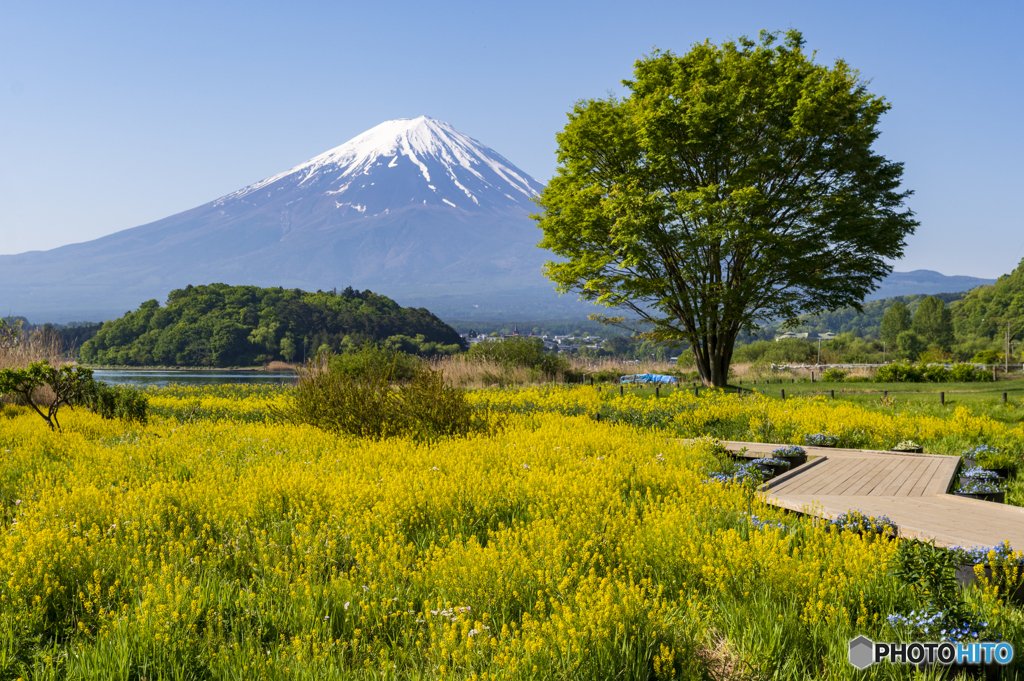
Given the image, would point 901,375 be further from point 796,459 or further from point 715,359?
point 796,459

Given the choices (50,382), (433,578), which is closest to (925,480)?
(433,578)

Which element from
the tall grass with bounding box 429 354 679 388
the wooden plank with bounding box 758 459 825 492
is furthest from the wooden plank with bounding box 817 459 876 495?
the tall grass with bounding box 429 354 679 388

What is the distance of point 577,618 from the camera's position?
3027 mm

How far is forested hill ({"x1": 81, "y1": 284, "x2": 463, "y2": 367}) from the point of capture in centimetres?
6006

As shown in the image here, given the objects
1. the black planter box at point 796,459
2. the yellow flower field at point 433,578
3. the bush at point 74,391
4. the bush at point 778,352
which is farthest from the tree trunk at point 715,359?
the bush at point 778,352

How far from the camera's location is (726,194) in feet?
64.3

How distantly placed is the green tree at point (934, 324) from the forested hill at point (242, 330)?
53.2m

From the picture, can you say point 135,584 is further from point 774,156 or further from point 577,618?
point 774,156

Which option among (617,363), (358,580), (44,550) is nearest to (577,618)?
(358,580)

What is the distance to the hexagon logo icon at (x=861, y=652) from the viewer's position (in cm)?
287

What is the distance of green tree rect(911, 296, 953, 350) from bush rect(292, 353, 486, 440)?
248 feet

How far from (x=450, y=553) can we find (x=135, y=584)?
2.06m

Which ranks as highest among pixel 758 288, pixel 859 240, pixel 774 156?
pixel 774 156

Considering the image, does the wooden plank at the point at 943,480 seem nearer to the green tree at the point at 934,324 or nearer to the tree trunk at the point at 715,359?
the tree trunk at the point at 715,359
